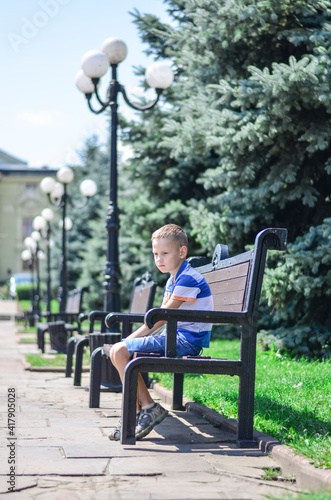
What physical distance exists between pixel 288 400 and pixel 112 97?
16.3 ft

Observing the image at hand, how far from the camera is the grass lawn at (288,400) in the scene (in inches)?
137

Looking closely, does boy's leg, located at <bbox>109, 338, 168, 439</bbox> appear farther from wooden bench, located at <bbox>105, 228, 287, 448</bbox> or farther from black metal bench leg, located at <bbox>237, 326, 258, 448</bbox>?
black metal bench leg, located at <bbox>237, 326, 258, 448</bbox>

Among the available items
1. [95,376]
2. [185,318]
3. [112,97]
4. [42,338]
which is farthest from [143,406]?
[42,338]

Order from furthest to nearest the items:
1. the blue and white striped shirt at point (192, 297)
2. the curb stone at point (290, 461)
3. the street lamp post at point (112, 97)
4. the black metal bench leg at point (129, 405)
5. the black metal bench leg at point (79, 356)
Answer: the street lamp post at point (112, 97)
the black metal bench leg at point (79, 356)
the blue and white striped shirt at point (192, 297)
the black metal bench leg at point (129, 405)
the curb stone at point (290, 461)

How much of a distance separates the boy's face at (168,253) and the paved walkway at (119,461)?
107cm

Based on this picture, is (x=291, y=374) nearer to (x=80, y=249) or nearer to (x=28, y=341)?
(x=28, y=341)

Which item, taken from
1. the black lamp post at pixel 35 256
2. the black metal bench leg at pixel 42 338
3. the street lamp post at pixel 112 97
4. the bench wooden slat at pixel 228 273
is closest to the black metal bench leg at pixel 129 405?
the bench wooden slat at pixel 228 273

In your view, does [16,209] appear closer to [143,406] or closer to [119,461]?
[143,406]

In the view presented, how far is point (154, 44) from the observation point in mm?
12180

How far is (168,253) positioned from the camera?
14.1 ft

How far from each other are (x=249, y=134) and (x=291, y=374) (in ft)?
10.2

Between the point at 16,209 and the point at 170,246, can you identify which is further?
the point at 16,209

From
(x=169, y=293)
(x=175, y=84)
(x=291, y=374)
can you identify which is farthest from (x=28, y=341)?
(x=169, y=293)

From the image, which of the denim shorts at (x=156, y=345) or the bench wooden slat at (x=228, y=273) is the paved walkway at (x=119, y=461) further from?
the bench wooden slat at (x=228, y=273)
